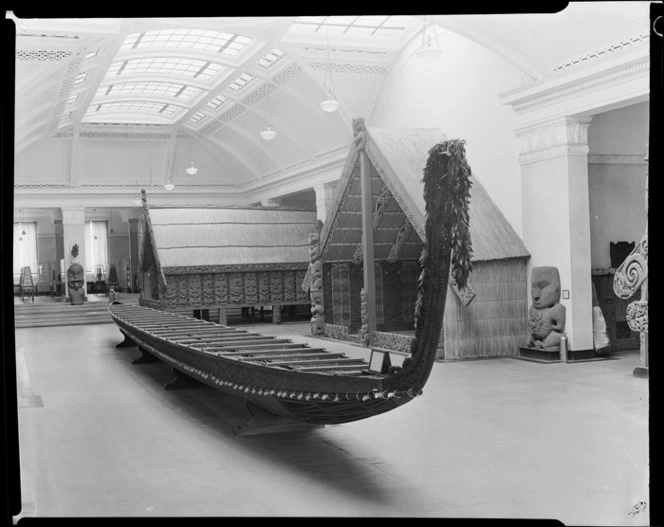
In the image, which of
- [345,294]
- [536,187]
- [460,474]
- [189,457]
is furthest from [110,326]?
[460,474]

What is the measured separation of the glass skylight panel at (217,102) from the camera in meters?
20.3

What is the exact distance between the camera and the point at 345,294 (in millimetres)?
13211

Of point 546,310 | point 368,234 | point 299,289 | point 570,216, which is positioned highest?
point 570,216

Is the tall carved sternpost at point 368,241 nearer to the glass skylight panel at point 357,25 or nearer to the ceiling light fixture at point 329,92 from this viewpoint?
the ceiling light fixture at point 329,92

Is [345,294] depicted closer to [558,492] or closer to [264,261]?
[264,261]

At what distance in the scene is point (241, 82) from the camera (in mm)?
18312

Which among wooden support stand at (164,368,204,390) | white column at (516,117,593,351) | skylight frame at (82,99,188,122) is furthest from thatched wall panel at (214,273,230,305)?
white column at (516,117,593,351)

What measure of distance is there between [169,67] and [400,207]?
362 inches

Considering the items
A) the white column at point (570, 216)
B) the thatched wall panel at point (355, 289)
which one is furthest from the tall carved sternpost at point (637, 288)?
the thatched wall panel at point (355, 289)

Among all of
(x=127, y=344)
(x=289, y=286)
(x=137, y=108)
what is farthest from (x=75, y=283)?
(x=127, y=344)

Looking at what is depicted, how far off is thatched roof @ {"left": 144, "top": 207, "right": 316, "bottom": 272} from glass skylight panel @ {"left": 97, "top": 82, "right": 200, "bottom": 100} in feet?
14.7

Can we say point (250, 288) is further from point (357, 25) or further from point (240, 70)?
point (357, 25)

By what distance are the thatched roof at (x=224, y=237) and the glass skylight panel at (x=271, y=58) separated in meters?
3.48

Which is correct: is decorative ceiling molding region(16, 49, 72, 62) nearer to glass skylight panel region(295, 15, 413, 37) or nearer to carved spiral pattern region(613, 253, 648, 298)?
glass skylight panel region(295, 15, 413, 37)
